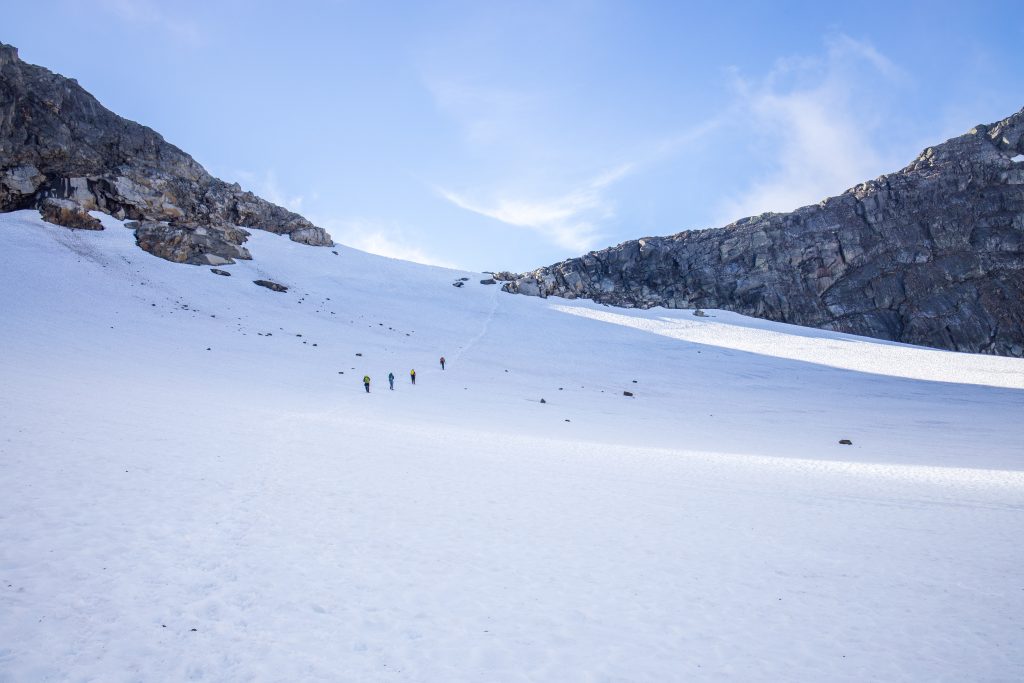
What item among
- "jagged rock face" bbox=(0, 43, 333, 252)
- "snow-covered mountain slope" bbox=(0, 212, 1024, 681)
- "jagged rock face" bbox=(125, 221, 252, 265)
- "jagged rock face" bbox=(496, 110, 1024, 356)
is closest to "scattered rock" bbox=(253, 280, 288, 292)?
"jagged rock face" bbox=(125, 221, 252, 265)

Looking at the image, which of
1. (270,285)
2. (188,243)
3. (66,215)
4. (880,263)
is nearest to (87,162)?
(66,215)

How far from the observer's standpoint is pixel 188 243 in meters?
49.6

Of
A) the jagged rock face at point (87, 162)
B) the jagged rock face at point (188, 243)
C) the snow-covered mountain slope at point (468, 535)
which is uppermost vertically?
the jagged rock face at point (87, 162)

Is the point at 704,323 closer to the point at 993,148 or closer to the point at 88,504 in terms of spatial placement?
the point at 993,148

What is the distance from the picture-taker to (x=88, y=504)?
791 cm

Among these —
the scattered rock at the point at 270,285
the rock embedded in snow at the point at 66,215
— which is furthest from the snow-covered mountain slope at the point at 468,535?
the rock embedded in snow at the point at 66,215

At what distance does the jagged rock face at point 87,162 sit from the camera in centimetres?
4944

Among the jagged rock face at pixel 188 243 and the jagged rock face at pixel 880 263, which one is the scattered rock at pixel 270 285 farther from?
the jagged rock face at pixel 880 263

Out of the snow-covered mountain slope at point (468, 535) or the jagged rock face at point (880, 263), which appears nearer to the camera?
the snow-covered mountain slope at point (468, 535)

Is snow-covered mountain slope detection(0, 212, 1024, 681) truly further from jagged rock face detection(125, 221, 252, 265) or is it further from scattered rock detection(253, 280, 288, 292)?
jagged rock face detection(125, 221, 252, 265)

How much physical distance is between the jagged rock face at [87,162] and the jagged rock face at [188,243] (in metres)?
4.30

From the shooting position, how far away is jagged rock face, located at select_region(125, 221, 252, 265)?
157 feet

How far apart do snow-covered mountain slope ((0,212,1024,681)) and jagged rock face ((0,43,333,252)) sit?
116 feet

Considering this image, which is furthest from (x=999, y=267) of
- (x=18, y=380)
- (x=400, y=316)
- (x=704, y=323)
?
(x=18, y=380)
